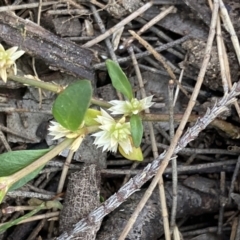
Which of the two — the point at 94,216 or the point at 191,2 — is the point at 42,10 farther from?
the point at 94,216

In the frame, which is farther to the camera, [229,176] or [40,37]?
[229,176]

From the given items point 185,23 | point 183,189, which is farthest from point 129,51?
point 183,189

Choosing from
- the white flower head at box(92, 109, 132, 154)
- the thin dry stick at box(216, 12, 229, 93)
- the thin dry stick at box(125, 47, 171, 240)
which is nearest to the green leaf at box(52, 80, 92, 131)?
the white flower head at box(92, 109, 132, 154)

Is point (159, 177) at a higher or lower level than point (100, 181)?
higher

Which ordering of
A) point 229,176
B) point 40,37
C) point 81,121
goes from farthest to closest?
point 229,176 → point 40,37 → point 81,121

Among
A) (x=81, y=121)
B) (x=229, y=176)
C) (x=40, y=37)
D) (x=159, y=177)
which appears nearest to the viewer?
(x=81, y=121)

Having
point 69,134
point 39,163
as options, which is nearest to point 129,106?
point 69,134

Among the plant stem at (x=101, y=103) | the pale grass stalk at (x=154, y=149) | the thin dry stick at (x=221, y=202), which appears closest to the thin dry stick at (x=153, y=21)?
the pale grass stalk at (x=154, y=149)

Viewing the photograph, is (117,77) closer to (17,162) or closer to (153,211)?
(17,162)
